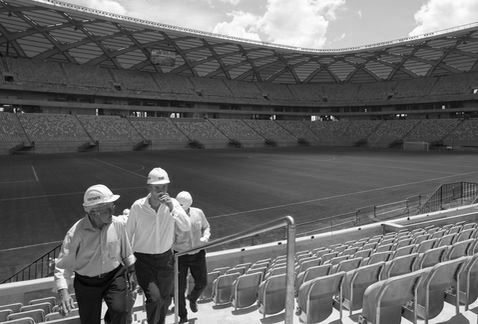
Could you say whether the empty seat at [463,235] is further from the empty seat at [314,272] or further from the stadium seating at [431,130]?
the stadium seating at [431,130]

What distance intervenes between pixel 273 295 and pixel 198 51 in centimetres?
6508

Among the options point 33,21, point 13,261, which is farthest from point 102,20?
point 13,261

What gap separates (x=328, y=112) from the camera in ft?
293

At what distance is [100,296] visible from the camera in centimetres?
366

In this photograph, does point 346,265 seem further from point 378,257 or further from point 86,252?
point 86,252

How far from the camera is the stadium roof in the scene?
156 feet

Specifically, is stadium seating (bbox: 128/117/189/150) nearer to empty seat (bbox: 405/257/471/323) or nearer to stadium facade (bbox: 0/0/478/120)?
stadium facade (bbox: 0/0/478/120)

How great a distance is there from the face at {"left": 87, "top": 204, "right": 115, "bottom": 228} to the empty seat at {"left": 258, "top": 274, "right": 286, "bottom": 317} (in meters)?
2.37

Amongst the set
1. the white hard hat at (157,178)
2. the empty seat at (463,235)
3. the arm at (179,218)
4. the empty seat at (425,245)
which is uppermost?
the white hard hat at (157,178)

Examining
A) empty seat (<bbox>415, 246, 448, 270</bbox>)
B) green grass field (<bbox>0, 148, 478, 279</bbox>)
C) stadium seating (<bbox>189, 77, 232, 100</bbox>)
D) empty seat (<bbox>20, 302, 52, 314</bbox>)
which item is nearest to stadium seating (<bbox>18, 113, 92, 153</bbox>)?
green grass field (<bbox>0, 148, 478, 279</bbox>)

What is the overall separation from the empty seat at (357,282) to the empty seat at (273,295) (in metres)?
0.87

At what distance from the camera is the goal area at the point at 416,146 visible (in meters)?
64.5

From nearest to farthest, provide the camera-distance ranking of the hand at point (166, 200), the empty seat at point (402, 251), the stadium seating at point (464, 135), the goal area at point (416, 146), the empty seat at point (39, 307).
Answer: the hand at point (166, 200) < the empty seat at point (39, 307) < the empty seat at point (402, 251) < the stadium seating at point (464, 135) < the goal area at point (416, 146)

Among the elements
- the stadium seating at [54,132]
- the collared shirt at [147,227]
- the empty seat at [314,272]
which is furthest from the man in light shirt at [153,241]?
the stadium seating at [54,132]
